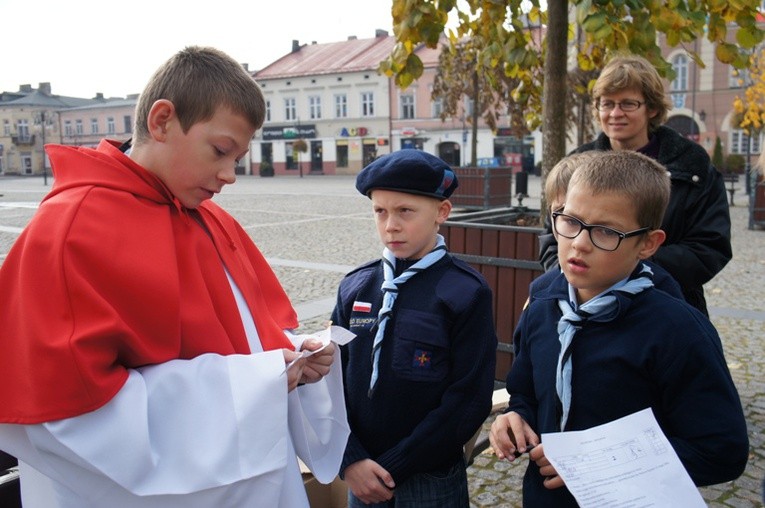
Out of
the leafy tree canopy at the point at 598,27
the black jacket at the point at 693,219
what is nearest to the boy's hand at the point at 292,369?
the black jacket at the point at 693,219

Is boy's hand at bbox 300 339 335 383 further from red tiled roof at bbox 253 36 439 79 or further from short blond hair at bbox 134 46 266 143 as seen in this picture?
red tiled roof at bbox 253 36 439 79

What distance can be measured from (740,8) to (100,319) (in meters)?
4.02

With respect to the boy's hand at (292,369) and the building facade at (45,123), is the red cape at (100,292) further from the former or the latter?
the building facade at (45,123)

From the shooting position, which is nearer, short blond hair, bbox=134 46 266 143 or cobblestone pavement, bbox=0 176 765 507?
short blond hair, bbox=134 46 266 143

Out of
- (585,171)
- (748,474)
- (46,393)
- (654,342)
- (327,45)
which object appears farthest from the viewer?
(327,45)

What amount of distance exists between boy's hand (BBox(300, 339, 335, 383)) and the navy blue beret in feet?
1.85

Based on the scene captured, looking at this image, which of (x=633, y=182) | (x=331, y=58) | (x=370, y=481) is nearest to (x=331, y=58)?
(x=331, y=58)

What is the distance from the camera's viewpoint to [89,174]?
4.77 ft

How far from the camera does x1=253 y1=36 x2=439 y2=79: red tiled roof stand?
48.2 meters

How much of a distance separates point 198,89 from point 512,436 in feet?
3.81

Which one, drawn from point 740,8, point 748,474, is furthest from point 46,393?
point 740,8

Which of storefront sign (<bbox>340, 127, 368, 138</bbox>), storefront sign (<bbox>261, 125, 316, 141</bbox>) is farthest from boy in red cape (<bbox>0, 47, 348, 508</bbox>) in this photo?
storefront sign (<bbox>261, 125, 316, 141</bbox>)

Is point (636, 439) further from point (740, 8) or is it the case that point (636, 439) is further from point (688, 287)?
point (740, 8)

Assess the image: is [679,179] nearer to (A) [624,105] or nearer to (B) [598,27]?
(A) [624,105]
